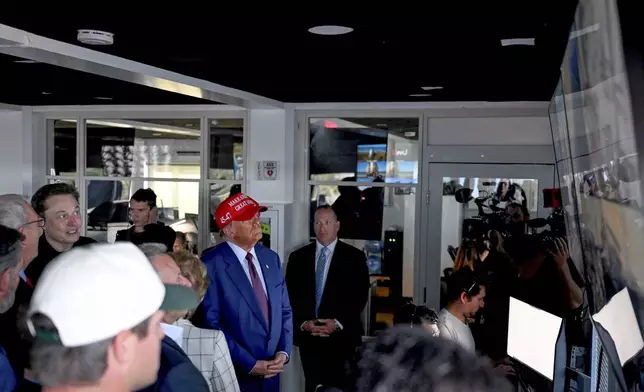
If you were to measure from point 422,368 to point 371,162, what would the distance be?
17.9 feet

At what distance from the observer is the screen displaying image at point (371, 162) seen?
643 cm

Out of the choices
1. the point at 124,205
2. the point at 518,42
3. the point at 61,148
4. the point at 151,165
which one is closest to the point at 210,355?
the point at 518,42

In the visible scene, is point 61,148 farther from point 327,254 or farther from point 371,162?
point 327,254

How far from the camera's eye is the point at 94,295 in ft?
4.10

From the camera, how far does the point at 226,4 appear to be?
107 inches

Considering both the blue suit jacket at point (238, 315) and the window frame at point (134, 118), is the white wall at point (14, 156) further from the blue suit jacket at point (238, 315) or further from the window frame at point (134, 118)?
the blue suit jacket at point (238, 315)

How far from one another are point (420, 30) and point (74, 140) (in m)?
5.33

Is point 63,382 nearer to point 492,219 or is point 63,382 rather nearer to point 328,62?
point 328,62

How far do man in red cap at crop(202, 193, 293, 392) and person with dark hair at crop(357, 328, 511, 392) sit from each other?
2.40m

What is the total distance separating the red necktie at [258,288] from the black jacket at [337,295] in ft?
4.53

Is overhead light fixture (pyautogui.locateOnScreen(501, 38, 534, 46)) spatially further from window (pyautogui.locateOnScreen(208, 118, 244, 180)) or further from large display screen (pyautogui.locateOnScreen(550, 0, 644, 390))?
window (pyautogui.locateOnScreen(208, 118, 244, 180))

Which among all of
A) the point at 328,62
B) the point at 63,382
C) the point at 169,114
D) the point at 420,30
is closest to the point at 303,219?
the point at 169,114

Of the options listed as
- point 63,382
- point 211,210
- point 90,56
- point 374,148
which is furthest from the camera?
point 211,210

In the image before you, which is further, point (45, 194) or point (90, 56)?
point (90, 56)
